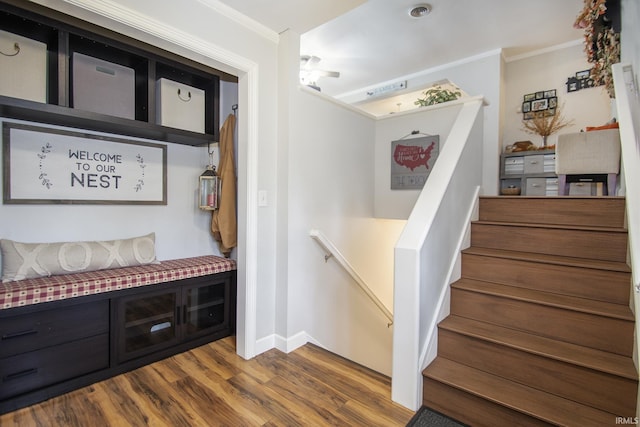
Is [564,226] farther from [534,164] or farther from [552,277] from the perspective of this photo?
[534,164]

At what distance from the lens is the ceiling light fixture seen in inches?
120

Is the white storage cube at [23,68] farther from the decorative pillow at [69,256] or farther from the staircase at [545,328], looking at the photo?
the staircase at [545,328]

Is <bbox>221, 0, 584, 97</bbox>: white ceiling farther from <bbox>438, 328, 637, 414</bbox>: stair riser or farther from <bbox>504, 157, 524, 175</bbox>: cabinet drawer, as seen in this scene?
<bbox>438, 328, 637, 414</bbox>: stair riser

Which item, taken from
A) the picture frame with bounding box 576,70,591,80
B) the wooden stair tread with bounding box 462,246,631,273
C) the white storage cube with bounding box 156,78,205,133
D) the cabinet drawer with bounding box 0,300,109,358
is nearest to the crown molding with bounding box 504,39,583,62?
the picture frame with bounding box 576,70,591,80

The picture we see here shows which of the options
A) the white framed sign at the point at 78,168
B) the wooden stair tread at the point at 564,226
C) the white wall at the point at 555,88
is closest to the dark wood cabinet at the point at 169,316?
the white framed sign at the point at 78,168

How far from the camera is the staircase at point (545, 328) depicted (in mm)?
1414

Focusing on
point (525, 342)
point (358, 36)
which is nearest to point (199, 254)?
point (525, 342)

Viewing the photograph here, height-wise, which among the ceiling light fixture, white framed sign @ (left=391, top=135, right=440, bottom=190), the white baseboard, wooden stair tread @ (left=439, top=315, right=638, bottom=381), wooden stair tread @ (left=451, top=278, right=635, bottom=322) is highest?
the ceiling light fixture

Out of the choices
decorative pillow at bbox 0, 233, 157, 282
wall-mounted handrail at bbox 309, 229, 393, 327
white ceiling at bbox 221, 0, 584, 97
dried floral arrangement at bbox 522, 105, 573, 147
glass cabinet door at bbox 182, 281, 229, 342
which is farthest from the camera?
dried floral arrangement at bbox 522, 105, 573, 147

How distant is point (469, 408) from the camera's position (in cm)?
155

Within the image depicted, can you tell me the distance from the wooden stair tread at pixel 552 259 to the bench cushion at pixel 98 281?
1.99 meters

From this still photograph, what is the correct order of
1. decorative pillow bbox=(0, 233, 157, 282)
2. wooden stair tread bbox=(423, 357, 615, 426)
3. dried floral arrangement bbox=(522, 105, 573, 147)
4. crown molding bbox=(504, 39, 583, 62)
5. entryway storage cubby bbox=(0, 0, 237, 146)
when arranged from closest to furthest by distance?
wooden stair tread bbox=(423, 357, 615, 426), entryway storage cubby bbox=(0, 0, 237, 146), decorative pillow bbox=(0, 233, 157, 282), crown molding bbox=(504, 39, 583, 62), dried floral arrangement bbox=(522, 105, 573, 147)

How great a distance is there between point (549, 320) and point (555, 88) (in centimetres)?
359

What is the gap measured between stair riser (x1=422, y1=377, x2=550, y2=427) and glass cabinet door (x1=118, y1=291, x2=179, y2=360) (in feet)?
5.90
